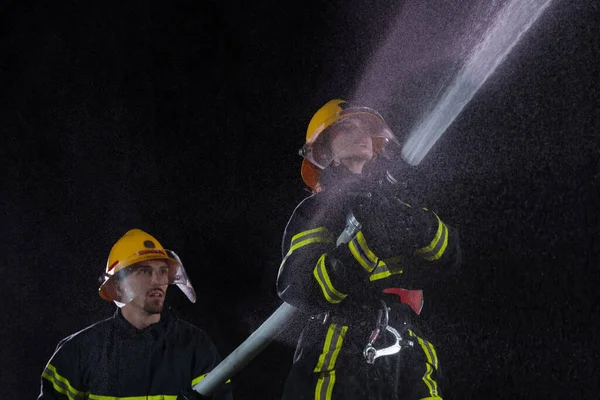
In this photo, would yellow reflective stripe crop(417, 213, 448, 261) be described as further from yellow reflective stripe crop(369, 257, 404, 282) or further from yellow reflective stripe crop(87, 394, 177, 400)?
yellow reflective stripe crop(87, 394, 177, 400)

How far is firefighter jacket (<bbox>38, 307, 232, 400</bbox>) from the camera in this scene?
15.7 feet

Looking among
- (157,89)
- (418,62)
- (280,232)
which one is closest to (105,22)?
(157,89)

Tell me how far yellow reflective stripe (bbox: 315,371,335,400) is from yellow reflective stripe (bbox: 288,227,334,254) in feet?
2.01

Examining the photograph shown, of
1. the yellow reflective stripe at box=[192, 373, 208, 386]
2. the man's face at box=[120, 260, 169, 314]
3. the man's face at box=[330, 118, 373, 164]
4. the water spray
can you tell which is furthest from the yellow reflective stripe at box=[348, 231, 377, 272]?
the man's face at box=[120, 260, 169, 314]

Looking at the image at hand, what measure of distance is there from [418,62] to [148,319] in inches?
156

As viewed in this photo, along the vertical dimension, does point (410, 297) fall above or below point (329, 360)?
above

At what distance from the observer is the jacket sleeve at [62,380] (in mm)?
4754

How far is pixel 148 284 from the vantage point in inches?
214

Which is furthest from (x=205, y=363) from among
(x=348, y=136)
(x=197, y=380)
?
(x=348, y=136)

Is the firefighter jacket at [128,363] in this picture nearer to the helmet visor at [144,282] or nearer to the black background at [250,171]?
the helmet visor at [144,282]

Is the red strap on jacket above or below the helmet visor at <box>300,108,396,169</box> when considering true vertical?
below

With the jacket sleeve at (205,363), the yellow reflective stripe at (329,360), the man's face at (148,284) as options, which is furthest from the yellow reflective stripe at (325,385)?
the man's face at (148,284)

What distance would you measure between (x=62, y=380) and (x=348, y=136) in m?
2.75

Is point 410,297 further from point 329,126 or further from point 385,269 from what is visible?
point 329,126
